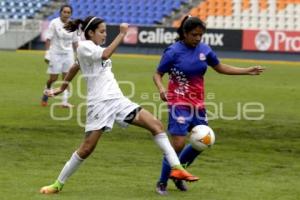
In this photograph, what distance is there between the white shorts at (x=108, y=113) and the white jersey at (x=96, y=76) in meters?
0.06

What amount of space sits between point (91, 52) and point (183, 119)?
4.14 feet

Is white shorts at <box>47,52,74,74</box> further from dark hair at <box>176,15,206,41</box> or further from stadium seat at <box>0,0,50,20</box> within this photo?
stadium seat at <box>0,0,50,20</box>

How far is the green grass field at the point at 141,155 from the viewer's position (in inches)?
359

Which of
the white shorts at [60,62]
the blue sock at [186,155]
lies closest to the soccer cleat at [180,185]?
the blue sock at [186,155]

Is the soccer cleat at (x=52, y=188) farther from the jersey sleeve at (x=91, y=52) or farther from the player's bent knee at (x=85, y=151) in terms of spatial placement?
the jersey sleeve at (x=91, y=52)

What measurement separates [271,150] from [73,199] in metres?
5.06

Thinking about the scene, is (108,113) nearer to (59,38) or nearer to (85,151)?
(85,151)

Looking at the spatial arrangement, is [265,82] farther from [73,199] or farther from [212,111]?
[73,199]

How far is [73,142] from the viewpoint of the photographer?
13.0 m

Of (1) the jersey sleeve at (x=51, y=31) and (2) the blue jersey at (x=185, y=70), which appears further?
(1) the jersey sleeve at (x=51, y=31)

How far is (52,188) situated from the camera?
879 centimetres

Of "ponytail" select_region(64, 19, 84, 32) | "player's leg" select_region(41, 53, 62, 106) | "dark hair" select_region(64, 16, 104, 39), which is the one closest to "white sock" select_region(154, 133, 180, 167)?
"dark hair" select_region(64, 16, 104, 39)

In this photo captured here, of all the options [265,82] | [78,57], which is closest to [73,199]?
[78,57]

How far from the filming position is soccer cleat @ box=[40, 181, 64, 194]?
28.8 ft
